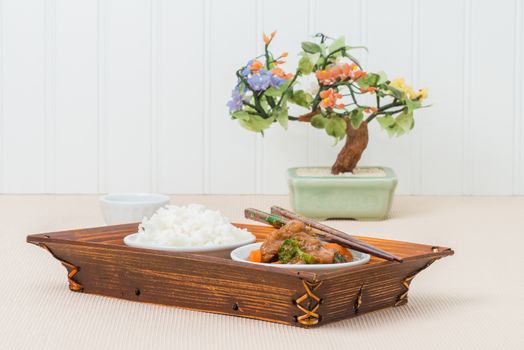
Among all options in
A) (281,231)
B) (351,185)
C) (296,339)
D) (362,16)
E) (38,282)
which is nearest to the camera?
(296,339)

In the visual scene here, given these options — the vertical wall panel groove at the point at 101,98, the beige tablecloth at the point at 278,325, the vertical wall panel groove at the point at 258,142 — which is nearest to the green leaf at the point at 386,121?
the beige tablecloth at the point at 278,325

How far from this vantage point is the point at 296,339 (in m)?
1.12

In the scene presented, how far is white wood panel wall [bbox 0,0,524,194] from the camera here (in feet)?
8.73

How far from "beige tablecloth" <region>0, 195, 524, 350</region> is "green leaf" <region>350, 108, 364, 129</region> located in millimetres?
396

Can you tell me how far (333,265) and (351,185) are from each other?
1021 mm

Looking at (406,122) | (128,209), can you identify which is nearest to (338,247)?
(128,209)

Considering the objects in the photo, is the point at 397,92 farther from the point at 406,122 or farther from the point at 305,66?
the point at 305,66

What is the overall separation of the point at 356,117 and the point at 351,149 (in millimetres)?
98

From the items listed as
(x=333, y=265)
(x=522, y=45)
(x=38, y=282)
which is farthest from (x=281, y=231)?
(x=522, y=45)

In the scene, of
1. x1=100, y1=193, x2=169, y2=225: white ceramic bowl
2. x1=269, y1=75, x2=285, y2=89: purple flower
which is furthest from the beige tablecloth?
x1=269, y1=75, x2=285, y2=89: purple flower

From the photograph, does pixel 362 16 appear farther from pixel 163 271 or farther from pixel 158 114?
pixel 163 271

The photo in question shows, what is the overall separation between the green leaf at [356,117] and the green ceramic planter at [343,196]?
13cm

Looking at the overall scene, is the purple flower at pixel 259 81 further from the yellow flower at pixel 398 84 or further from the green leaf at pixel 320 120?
the yellow flower at pixel 398 84

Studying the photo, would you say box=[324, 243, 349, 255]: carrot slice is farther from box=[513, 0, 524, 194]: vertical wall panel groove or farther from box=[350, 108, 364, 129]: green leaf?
box=[513, 0, 524, 194]: vertical wall panel groove
